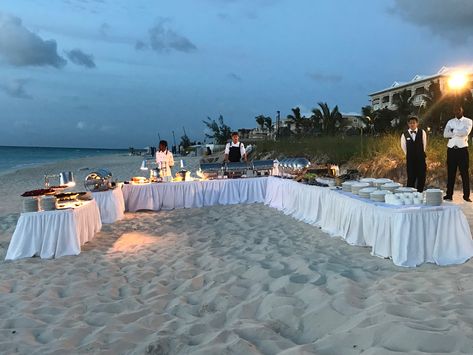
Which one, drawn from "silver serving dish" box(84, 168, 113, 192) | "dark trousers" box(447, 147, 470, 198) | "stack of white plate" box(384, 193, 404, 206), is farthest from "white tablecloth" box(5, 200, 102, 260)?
"dark trousers" box(447, 147, 470, 198)

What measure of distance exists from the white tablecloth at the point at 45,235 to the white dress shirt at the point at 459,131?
558 cm

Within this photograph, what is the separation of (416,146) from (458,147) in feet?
2.60

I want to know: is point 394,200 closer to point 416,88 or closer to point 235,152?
point 235,152

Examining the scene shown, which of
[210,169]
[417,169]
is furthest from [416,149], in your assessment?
[210,169]

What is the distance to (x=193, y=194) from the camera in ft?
26.3

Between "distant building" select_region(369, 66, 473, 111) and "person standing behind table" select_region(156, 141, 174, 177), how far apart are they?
68.9 ft

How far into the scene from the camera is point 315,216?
228 inches

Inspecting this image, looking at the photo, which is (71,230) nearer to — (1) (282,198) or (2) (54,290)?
(2) (54,290)

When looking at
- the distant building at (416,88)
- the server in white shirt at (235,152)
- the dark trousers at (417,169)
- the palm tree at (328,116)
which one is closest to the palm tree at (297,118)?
the palm tree at (328,116)

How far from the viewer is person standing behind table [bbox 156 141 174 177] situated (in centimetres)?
812

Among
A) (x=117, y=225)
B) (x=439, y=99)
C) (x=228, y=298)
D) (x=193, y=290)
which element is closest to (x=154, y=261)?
(x=193, y=290)

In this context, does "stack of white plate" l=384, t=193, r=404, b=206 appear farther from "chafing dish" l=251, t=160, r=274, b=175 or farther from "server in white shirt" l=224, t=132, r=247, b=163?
"server in white shirt" l=224, t=132, r=247, b=163

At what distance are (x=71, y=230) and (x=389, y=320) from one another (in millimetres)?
3479

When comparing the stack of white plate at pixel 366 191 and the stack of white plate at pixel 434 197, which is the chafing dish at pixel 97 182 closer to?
the stack of white plate at pixel 366 191
